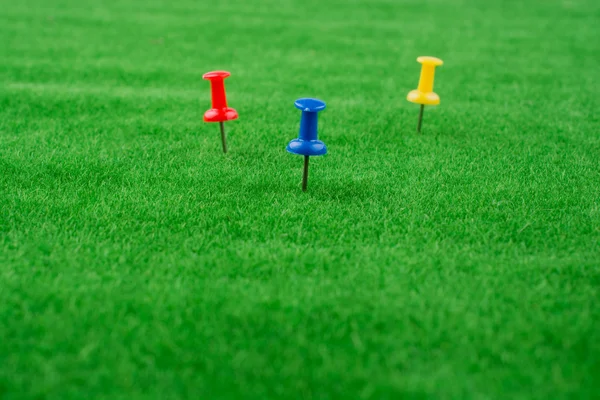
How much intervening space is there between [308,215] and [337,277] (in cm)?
52

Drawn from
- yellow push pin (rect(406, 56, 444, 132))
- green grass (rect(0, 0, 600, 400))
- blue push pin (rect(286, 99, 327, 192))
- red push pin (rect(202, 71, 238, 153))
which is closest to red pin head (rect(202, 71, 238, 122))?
red push pin (rect(202, 71, 238, 153))

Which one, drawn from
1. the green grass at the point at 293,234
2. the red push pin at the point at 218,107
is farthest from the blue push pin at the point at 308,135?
the red push pin at the point at 218,107

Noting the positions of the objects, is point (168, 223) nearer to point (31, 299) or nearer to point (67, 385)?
point (31, 299)

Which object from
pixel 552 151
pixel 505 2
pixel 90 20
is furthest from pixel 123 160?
pixel 505 2

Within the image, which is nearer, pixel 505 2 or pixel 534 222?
pixel 534 222

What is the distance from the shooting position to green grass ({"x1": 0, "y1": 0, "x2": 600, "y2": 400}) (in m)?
1.80

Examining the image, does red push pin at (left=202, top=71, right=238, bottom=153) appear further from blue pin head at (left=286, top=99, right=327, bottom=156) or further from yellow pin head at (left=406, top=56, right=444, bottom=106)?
yellow pin head at (left=406, top=56, right=444, bottom=106)

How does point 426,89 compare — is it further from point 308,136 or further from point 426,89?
point 308,136

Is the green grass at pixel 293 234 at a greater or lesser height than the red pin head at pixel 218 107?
lesser

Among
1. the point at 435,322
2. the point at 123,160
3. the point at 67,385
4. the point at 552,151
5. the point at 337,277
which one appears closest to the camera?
the point at 67,385

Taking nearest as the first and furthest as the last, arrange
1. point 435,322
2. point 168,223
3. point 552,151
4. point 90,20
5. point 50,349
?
1. point 50,349
2. point 435,322
3. point 168,223
4. point 552,151
5. point 90,20

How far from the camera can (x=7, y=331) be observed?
76.0 inches

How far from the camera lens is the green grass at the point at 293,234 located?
1805 millimetres

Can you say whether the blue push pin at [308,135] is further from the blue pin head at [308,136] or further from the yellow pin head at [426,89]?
the yellow pin head at [426,89]
